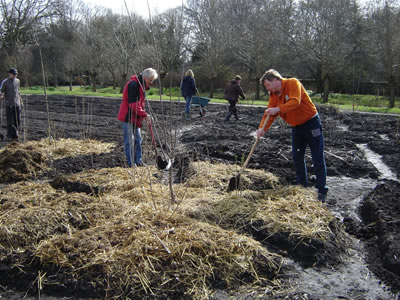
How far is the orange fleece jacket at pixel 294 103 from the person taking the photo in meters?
4.51

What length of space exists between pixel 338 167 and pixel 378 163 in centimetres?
117

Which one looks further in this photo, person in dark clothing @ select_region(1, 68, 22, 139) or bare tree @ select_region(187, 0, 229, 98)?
bare tree @ select_region(187, 0, 229, 98)

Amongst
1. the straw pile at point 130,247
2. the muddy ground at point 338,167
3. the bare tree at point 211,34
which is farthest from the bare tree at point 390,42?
the straw pile at point 130,247

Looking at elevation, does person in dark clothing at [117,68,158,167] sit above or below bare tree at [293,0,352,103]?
below

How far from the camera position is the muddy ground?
3.28 meters

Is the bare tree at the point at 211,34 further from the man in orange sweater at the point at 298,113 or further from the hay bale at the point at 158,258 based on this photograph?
the hay bale at the point at 158,258

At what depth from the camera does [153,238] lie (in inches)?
137

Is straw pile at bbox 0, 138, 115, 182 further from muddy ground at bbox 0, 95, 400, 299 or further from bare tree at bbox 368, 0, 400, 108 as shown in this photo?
bare tree at bbox 368, 0, 400, 108

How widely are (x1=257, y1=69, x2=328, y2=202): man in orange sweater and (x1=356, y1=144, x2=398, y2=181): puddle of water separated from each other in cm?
215

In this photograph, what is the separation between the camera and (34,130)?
10.7 metres

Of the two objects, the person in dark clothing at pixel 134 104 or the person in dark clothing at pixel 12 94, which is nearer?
the person in dark clothing at pixel 134 104

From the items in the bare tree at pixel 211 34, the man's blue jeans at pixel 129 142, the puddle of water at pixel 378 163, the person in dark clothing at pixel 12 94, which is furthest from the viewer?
the bare tree at pixel 211 34

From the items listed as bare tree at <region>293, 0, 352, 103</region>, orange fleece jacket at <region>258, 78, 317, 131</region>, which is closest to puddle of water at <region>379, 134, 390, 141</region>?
orange fleece jacket at <region>258, 78, 317, 131</region>

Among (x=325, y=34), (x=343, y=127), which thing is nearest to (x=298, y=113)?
(x=343, y=127)
